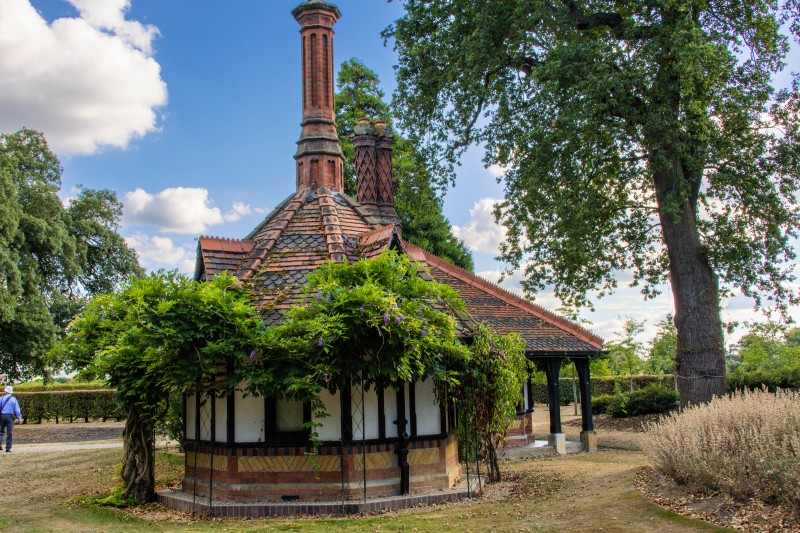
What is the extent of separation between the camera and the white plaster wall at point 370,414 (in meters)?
11.6

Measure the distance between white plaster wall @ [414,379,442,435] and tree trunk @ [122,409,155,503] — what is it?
469 centimetres

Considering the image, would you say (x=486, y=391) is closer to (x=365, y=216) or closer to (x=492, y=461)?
(x=492, y=461)

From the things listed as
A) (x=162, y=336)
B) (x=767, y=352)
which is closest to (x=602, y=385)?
(x=767, y=352)

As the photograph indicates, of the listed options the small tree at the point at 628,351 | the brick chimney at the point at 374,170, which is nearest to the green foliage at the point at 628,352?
the small tree at the point at 628,351

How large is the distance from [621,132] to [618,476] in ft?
26.7

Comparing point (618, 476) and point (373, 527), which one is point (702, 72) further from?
point (373, 527)

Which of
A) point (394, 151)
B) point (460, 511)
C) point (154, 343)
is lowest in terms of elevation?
point (460, 511)

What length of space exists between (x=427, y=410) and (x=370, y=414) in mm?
1188

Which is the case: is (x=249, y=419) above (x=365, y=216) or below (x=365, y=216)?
below

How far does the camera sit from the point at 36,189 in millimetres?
30438

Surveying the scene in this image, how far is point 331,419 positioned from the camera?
1148 cm

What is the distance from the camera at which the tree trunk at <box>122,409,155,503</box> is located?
1193 centimetres

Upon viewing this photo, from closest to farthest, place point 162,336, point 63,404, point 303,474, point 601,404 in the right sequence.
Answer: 1. point 162,336
2. point 303,474
3. point 601,404
4. point 63,404

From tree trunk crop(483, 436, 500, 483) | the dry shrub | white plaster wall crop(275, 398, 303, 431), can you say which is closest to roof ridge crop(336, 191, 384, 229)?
white plaster wall crop(275, 398, 303, 431)
